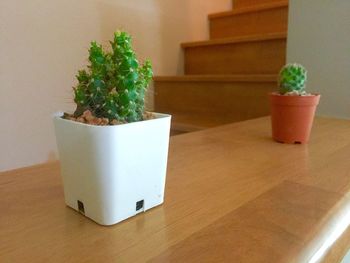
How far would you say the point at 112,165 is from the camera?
0.28 m

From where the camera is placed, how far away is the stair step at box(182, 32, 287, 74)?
4.49 ft

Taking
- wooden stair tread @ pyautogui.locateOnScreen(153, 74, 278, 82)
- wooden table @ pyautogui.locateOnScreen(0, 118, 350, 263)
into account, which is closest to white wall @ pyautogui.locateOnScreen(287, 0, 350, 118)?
wooden stair tread @ pyautogui.locateOnScreen(153, 74, 278, 82)

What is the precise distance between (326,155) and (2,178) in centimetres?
53

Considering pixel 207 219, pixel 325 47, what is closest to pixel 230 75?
pixel 325 47

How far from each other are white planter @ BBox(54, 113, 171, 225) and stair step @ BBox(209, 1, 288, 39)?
1.47 metres

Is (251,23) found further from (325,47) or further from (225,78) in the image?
(325,47)

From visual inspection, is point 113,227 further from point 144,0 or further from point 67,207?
point 144,0

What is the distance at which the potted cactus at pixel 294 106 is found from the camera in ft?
2.03

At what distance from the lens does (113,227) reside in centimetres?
29

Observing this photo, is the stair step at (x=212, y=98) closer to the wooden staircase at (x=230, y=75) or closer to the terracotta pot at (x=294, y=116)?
the wooden staircase at (x=230, y=75)

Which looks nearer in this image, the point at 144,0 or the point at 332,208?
the point at 332,208

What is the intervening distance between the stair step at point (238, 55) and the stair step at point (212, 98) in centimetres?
19

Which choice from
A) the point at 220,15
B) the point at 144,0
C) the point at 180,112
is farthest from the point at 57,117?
the point at 220,15

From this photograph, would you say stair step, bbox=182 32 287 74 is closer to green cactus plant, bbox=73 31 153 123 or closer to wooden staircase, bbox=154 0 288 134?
wooden staircase, bbox=154 0 288 134
